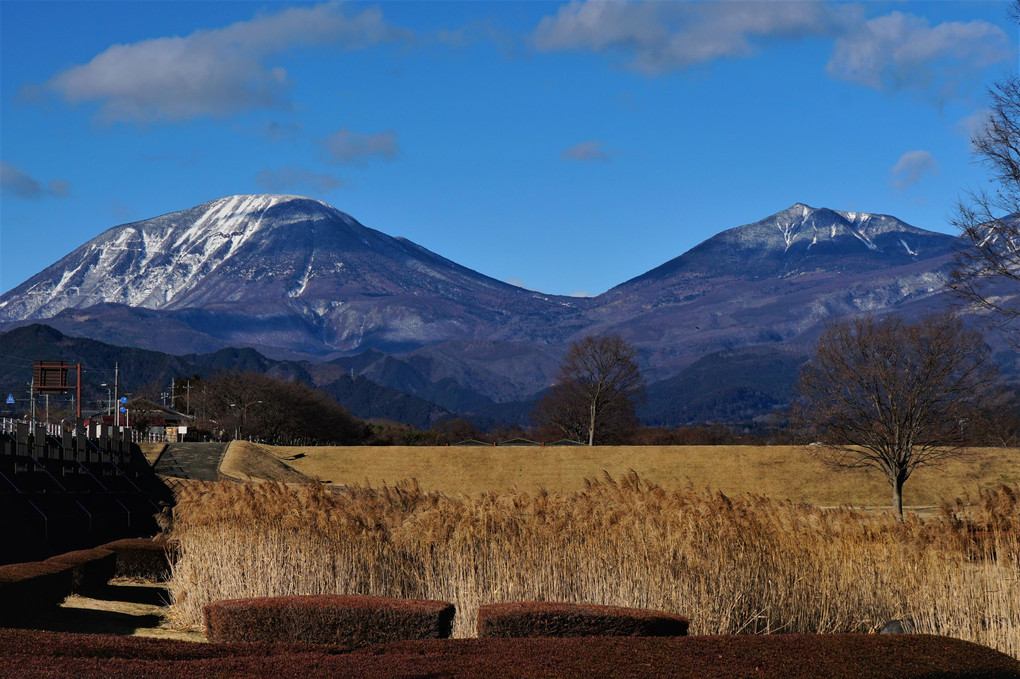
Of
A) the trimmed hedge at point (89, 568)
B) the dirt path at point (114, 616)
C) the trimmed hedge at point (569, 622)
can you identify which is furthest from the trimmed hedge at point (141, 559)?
the trimmed hedge at point (569, 622)

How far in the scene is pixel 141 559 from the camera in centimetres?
2339

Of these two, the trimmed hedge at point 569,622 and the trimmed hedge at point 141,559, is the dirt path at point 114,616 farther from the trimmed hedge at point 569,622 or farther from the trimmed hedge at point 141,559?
the trimmed hedge at point 569,622

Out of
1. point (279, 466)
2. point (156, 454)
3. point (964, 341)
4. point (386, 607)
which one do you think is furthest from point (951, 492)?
point (386, 607)

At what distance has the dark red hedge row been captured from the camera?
9.47m

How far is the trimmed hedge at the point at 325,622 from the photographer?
13.5 m

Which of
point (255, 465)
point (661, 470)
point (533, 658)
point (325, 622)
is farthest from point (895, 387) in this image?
point (533, 658)

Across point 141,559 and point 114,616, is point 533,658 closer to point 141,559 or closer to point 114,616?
point 114,616

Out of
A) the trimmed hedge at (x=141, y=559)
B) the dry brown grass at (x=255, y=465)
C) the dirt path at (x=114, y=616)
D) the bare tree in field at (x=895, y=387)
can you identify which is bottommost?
the dirt path at (x=114, y=616)

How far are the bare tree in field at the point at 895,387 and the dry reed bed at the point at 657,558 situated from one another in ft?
102

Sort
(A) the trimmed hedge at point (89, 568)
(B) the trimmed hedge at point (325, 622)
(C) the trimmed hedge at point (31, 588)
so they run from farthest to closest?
(A) the trimmed hedge at point (89, 568) → (C) the trimmed hedge at point (31, 588) → (B) the trimmed hedge at point (325, 622)

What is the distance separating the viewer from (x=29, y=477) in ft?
97.0

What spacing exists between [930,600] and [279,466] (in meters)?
48.6

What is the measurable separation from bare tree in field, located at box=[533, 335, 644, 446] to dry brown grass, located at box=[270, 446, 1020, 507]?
2657 centimetres

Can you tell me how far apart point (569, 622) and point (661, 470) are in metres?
44.8
